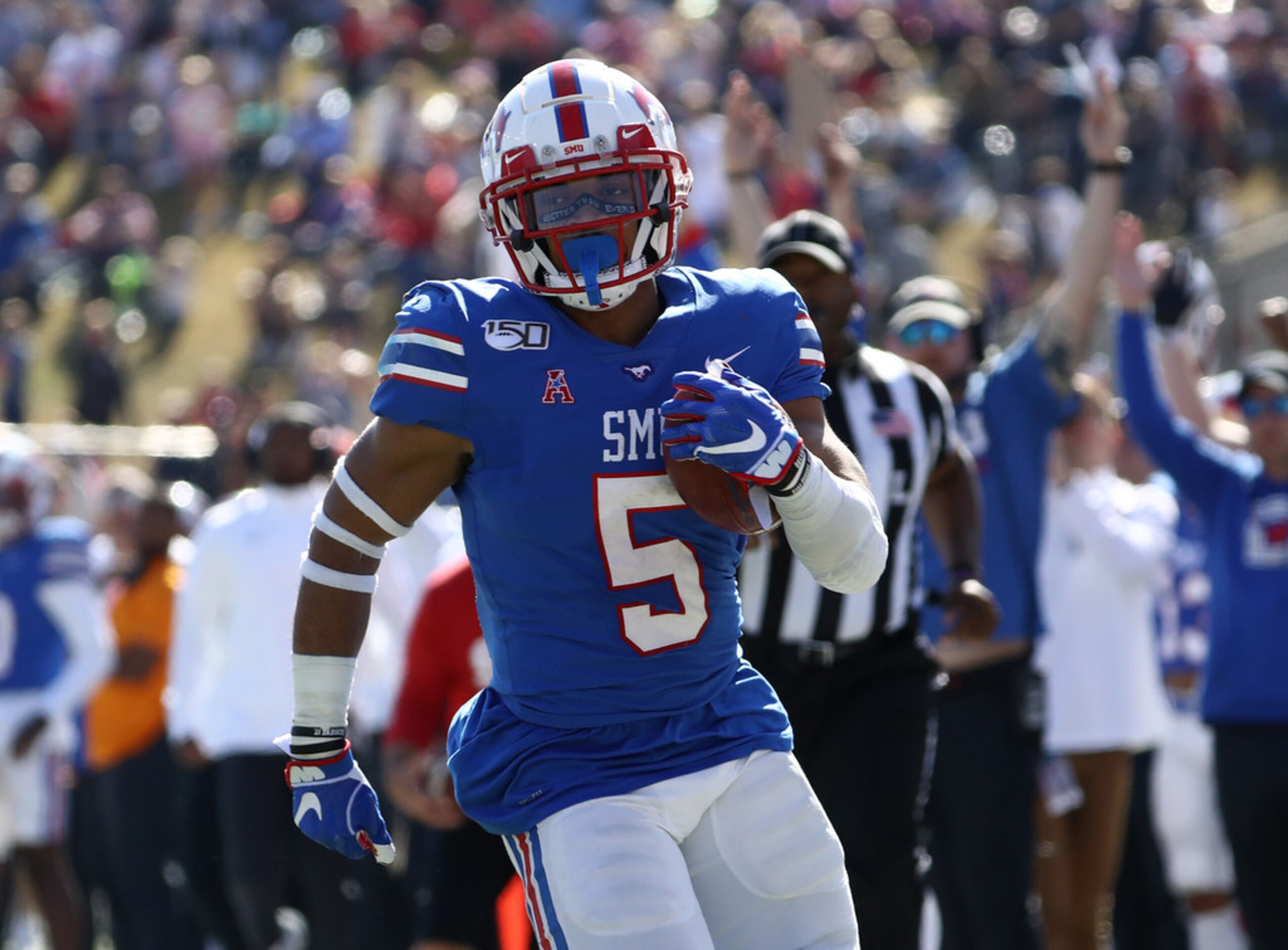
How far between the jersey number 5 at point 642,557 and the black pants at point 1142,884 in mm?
4166

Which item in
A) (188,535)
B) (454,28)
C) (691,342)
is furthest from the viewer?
(454,28)

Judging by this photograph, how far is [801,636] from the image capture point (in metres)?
4.38

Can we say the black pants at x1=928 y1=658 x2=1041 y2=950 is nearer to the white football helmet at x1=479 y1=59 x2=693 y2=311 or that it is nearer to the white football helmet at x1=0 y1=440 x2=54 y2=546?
the white football helmet at x1=479 y1=59 x2=693 y2=311

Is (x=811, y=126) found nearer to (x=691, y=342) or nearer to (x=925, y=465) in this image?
(x=925, y=465)

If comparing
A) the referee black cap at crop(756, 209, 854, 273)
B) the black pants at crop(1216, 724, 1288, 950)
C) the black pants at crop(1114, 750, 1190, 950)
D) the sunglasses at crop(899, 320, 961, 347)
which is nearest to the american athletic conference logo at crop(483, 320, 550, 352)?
the referee black cap at crop(756, 209, 854, 273)

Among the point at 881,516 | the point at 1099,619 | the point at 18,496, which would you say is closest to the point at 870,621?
the point at 881,516

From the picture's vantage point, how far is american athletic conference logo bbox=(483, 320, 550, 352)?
2.99 m

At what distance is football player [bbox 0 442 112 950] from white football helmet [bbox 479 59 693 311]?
14.8ft

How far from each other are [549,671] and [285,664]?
3.49m

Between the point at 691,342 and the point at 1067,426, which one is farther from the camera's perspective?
the point at 1067,426

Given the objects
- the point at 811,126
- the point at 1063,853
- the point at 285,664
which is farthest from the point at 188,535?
the point at 1063,853

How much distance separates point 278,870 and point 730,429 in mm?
3900

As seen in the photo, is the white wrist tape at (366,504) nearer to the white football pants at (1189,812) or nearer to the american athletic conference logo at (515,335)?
the american athletic conference logo at (515,335)

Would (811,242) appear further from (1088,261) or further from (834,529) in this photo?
(834,529)
